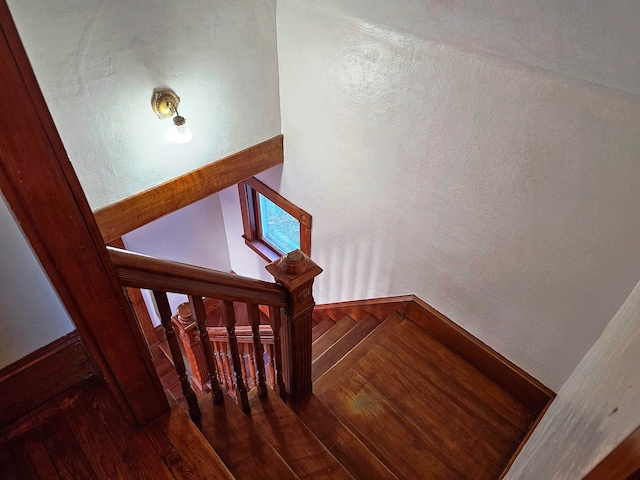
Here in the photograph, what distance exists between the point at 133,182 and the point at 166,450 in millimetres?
1622

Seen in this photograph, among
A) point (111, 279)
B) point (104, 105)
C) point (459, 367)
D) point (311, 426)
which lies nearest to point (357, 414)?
point (311, 426)

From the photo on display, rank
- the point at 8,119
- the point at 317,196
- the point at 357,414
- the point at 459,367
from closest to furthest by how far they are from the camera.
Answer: the point at 8,119
the point at 357,414
the point at 459,367
the point at 317,196

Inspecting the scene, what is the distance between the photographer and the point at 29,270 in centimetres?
107

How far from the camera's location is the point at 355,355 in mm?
2551

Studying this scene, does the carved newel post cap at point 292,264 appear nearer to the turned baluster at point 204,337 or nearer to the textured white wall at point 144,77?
the turned baluster at point 204,337

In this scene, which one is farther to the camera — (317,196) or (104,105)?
(317,196)

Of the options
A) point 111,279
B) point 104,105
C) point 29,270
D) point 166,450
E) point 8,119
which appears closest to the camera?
point 8,119

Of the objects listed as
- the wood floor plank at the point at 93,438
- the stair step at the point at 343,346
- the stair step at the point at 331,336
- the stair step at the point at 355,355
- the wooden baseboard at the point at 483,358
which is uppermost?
the wood floor plank at the point at 93,438

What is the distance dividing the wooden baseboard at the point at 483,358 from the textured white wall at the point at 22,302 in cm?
204

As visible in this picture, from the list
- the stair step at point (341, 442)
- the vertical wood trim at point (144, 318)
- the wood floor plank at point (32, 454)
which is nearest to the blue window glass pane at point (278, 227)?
the vertical wood trim at point (144, 318)

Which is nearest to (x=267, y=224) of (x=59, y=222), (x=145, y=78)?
(x=145, y=78)

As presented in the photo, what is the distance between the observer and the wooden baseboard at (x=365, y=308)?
280 cm

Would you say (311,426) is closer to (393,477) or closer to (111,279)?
(393,477)

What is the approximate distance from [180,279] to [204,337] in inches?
13.1
